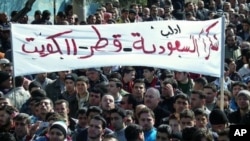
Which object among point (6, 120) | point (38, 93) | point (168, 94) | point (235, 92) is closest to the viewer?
point (6, 120)

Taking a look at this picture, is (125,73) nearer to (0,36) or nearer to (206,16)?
(0,36)

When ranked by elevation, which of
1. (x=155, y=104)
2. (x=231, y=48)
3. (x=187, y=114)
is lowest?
(x=155, y=104)

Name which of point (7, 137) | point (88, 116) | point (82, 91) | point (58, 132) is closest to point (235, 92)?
point (82, 91)

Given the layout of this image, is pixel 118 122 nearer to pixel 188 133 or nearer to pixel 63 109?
pixel 63 109

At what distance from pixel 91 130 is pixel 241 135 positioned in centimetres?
357

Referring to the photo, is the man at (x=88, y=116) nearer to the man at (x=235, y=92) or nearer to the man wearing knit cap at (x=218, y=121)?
the man wearing knit cap at (x=218, y=121)

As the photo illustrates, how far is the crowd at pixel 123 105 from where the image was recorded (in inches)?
426

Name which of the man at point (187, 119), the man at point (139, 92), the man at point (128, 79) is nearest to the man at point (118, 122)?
the man at point (187, 119)

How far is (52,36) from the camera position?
12.6 metres

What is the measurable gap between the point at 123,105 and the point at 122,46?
0.92 meters

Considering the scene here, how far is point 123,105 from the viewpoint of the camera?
13.0 metres

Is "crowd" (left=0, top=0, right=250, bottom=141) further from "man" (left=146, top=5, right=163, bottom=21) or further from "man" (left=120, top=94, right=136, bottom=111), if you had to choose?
"man" (left=146, top=5, right=163, bottom=21)

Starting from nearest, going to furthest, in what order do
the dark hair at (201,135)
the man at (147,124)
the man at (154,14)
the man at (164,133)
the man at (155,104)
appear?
the dark hair at (201,135) < the man at (164,133) < the man at (147,124) < the man at (155,104) < the man at (154,14)

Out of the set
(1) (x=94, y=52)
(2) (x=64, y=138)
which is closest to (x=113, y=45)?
(1) (x=94, y=52)
